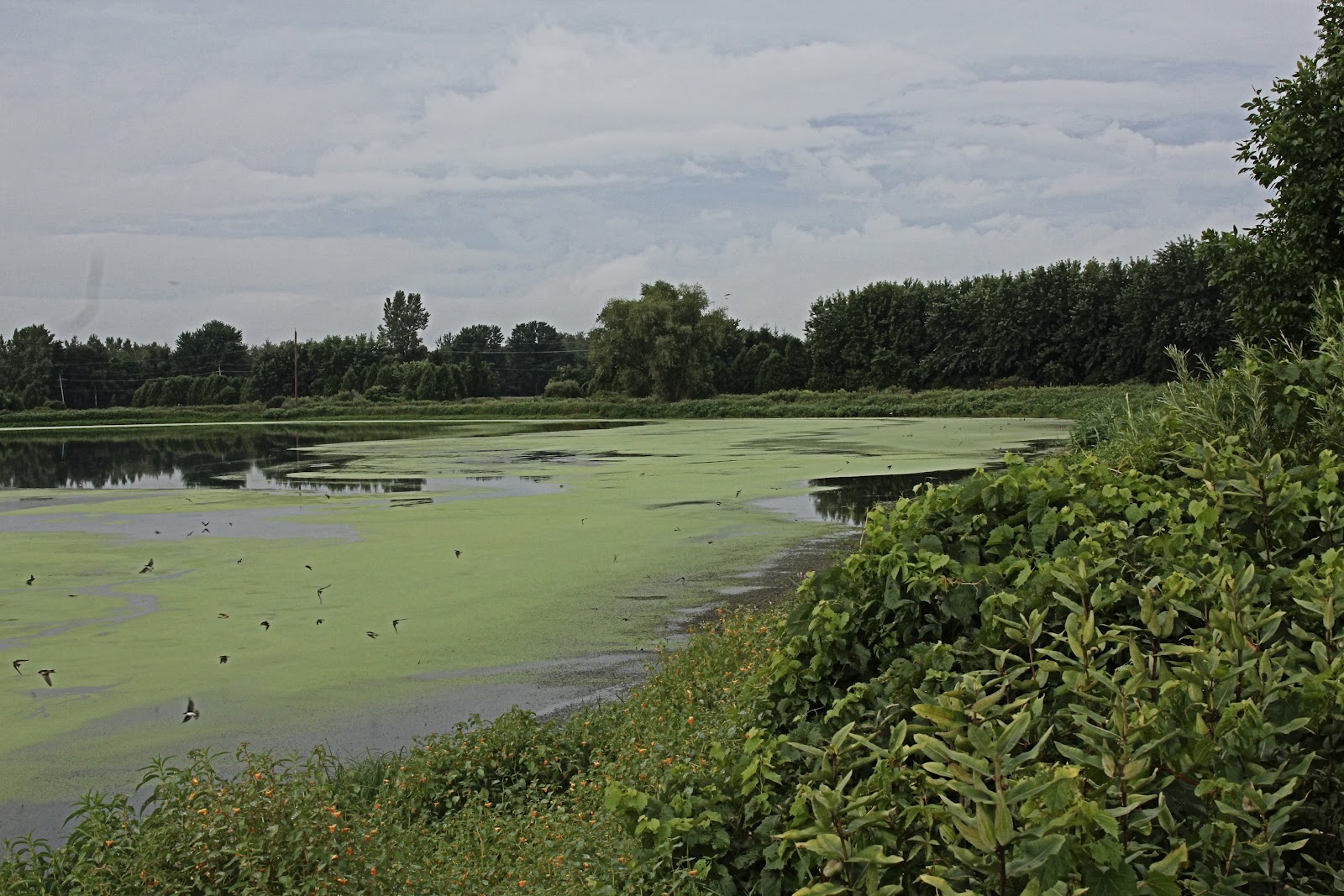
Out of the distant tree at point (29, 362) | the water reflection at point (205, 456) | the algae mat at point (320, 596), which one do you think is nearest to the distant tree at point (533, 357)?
the distant tree at point (29, 362)

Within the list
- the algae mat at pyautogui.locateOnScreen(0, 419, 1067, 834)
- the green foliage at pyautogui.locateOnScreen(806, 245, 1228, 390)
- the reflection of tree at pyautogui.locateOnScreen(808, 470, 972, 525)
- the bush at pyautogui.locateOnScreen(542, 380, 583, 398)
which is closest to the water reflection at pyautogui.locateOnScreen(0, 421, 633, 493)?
the algae mat at pyautogui.locateOnScreen(0, 419, 1067, 834)

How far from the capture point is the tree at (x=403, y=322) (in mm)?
102062

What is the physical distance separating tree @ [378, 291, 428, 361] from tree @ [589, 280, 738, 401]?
41.9 m

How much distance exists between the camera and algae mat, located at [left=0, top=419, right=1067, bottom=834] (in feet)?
22.8

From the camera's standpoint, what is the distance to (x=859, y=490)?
1803 centimetres

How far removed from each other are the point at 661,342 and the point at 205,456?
31489 mm

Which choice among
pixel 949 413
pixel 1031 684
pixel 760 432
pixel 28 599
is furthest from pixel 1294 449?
pixel 949 413

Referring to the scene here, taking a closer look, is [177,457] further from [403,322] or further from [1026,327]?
[403,322]

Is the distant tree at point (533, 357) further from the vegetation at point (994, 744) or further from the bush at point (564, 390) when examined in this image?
the vegetation at point (994, 744)

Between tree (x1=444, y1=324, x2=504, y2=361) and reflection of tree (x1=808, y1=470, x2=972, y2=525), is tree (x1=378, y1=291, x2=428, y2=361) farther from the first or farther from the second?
reflection of tree (x1=808, y1=470, x2=972, y2=525)

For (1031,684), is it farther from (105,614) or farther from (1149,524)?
(105,614)

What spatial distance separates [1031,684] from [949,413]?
4756 cm

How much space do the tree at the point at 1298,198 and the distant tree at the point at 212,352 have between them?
88.4 metres

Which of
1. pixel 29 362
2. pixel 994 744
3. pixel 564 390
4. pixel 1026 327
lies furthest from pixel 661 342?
pixel 994 744
